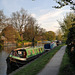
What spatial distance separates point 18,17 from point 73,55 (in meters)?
54.2

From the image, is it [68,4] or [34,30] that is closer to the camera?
[68,4]

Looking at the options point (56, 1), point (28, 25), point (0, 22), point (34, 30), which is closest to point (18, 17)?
point (28, 25)

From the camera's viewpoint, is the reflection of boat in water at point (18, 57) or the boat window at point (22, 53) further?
the boat window at point (22, 53)

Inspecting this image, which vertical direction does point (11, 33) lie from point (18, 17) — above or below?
below

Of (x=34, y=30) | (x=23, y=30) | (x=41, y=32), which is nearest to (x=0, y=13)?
(x=23, y=30)

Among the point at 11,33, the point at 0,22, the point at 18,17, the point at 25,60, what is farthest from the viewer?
the point at 18,17

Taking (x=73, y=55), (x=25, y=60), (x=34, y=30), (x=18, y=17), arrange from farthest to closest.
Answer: (x=34, y=30)
(x=18, y=17)
(x=25, y=60)
(x=73, y=55)

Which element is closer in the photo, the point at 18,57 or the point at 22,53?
the point at 18,57

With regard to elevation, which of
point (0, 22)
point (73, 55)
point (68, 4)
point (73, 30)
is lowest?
point (73, 55)

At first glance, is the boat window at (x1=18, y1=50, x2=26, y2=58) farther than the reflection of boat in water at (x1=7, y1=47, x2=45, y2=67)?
Yes

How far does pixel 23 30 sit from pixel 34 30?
9.04m

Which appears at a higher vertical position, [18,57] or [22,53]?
[22,53]

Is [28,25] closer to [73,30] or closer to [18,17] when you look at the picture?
[18,17]

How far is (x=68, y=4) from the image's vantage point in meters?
5.67
